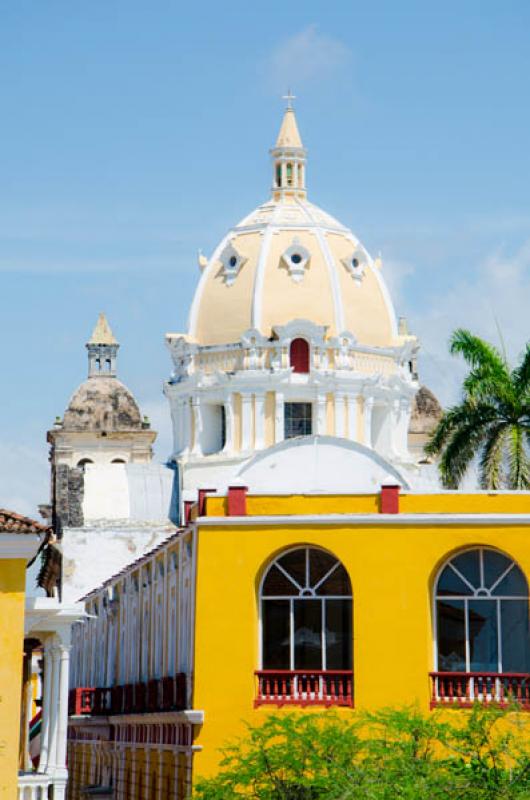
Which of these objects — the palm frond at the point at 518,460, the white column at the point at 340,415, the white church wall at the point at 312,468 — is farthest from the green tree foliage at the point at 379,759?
the white column at the point at 340,415

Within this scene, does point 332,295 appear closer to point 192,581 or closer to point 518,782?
point 192,581

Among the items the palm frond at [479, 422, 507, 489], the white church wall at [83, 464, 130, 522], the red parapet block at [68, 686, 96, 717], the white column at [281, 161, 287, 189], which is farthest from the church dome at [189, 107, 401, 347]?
the palm frond at [479, 422, 507, 489]

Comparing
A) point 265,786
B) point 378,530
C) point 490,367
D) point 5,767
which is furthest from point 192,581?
point 490,367

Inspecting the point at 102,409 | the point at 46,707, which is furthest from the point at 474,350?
the point at 102,409

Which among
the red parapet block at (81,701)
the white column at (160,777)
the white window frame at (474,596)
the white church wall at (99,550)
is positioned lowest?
the white column at (160,777)

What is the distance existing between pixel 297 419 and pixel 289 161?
1202cm

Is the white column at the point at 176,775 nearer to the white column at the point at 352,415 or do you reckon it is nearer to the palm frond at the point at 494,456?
the palm frond at the point at 494,456

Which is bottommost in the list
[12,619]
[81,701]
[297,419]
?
[12,619]

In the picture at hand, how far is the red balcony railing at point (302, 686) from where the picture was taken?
125ft

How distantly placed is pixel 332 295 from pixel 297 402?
441 centimetres

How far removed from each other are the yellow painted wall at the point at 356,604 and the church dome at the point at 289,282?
39729 mm

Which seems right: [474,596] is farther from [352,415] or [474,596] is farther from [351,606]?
[352,415]

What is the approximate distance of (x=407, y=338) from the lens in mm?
79875

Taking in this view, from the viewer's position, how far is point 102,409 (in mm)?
100188
